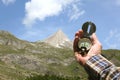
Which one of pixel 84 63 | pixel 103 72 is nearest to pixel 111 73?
pixel 103 72

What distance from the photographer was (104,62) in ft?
11.8

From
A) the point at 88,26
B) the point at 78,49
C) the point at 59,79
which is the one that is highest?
the point at 88,26

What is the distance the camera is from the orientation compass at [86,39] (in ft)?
12.2

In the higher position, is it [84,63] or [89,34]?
[89,34]

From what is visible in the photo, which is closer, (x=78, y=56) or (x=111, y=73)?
(x=111, y=73)

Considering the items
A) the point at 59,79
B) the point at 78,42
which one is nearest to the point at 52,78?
the point at 59,79

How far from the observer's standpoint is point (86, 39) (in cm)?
373

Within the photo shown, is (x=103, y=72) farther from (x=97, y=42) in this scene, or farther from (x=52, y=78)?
(x=52, y=78)

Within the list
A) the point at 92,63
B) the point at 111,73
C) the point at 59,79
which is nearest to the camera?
the point at 111,73

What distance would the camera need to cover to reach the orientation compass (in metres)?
3.73

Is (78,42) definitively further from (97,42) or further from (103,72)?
(103,72)

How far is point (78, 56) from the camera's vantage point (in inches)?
147

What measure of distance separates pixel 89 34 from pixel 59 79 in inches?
2757

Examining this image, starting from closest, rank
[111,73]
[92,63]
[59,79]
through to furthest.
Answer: [111,73]
[92,63]
[59,79]
